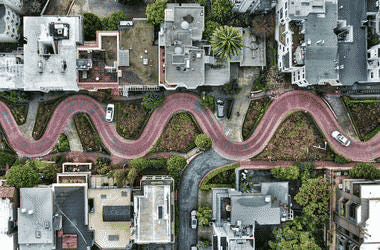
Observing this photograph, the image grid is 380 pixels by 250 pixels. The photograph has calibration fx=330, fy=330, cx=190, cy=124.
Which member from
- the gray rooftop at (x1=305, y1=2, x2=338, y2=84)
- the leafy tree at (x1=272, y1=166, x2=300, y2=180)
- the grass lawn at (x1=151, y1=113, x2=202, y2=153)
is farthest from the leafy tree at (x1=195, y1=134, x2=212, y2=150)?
the gray rooftop at (x1=305, y1=2, x2=338, y2=84)

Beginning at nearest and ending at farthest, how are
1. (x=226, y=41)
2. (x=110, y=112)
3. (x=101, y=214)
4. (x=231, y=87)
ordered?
(x=226, y=41) < (x=101, y=214) < (x=231, y=87) < (x=110, y=112)

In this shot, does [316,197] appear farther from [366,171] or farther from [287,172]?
[366,171]

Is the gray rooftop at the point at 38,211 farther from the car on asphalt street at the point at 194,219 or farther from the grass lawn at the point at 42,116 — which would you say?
the car on asphalt street at the point at 194,219

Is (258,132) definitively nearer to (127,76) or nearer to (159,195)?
(159,195)

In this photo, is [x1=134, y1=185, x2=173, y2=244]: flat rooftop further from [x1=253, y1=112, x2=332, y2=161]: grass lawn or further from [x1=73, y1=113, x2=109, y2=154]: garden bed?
[x1=253, y1=112, x2=332, y2=161]: grass lawn

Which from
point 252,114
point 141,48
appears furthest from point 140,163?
point 252,114

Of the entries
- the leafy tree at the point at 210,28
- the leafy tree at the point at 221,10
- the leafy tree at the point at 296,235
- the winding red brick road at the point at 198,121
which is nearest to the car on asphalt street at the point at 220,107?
the winding red brick road at the point at 198,121

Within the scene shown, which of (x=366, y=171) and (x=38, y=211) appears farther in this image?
(x=366, y=171)
